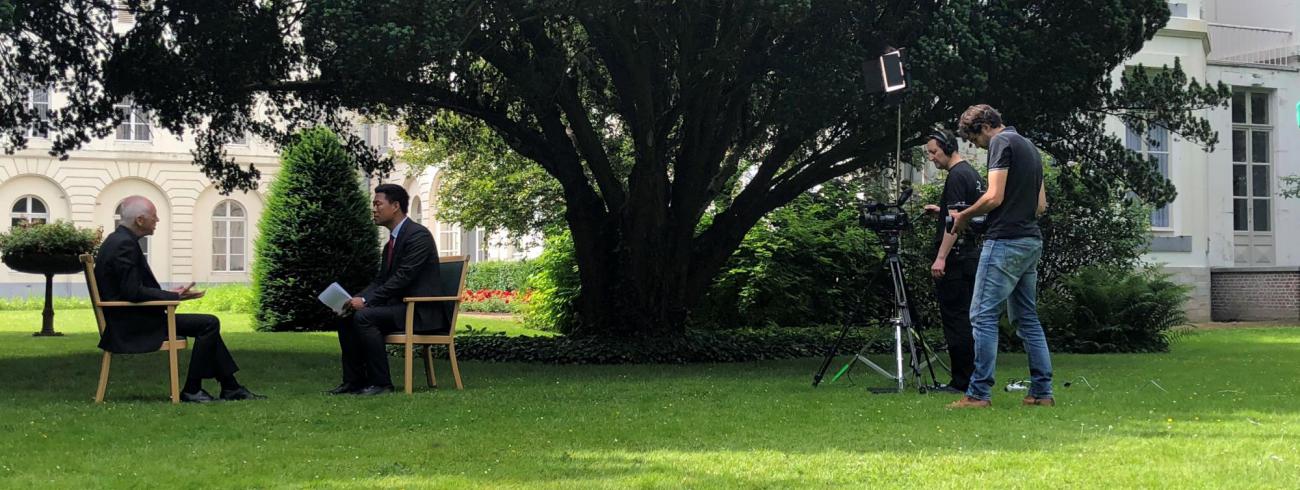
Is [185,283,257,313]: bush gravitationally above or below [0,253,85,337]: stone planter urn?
below

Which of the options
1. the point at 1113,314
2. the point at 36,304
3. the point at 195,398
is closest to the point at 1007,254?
the point at 195,398

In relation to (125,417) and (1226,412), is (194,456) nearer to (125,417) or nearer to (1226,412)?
(125,417)

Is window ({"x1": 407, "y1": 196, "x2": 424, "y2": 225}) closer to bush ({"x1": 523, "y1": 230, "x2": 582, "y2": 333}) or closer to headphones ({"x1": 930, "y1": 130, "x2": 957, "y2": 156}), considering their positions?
bush ({"x1": 523, "y1": 230, "x2": 582, "y2": 333})

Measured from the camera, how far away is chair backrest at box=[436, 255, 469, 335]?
9.30 metres

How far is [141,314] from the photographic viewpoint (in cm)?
836

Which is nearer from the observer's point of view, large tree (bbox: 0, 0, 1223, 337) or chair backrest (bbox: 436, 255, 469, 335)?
chair backrest (bbox: 436, 255, 469, 335)

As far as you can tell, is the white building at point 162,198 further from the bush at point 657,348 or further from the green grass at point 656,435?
the green grass at point 656,435

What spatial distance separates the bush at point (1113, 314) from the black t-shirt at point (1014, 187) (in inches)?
315

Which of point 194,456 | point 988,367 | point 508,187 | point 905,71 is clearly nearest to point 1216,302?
point 508,187

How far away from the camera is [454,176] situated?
84.1 ft

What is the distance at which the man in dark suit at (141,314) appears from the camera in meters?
8.20

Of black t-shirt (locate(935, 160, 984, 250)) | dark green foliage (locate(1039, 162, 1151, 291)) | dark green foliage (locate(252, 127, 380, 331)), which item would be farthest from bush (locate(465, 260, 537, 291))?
black t-shirt (locate(935, 160, 984, 250))

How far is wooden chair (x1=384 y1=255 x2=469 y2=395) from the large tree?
1.63 metres

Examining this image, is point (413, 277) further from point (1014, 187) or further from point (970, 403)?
point (1014, 187)
